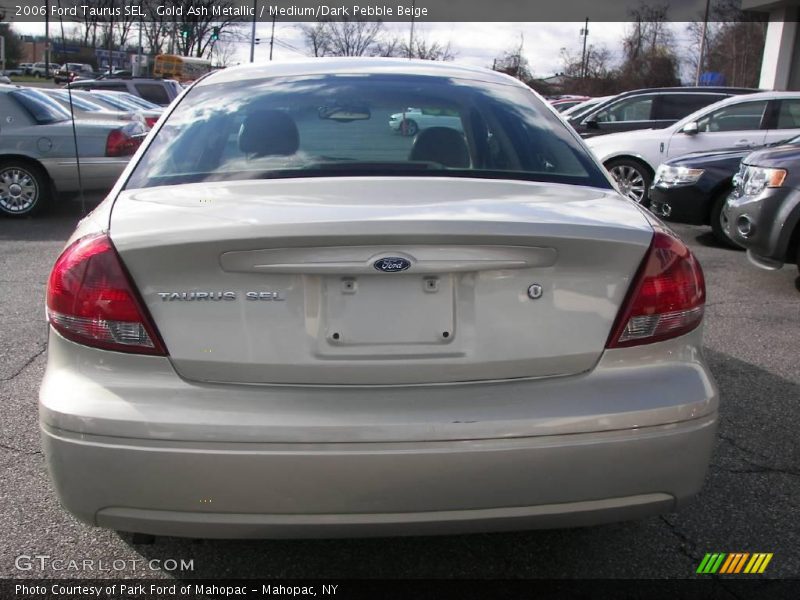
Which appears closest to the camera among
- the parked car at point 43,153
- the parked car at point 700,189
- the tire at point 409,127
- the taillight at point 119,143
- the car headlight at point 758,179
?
the tire at point 409,127

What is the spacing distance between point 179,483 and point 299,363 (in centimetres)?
43

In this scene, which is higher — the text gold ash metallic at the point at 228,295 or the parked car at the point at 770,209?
the text gold ash metallic at the point at 228,295

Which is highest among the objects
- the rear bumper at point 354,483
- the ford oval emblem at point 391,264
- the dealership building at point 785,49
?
the dealership building at point 785,49

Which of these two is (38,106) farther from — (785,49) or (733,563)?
(785,49)

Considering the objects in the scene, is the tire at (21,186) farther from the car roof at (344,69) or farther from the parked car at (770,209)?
the parked car at (770,209)

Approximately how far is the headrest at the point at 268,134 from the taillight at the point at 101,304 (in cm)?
75

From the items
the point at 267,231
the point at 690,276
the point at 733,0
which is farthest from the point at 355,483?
the point at 733,0

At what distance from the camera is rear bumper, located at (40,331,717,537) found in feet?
6.72

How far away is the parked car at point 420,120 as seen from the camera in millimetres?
3021

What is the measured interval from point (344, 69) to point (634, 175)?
8.69 meters

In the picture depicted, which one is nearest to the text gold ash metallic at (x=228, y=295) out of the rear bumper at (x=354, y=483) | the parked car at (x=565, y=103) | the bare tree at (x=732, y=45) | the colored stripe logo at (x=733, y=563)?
the rear bumper at (x=354, y=483)

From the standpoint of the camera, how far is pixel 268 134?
2.84 metres

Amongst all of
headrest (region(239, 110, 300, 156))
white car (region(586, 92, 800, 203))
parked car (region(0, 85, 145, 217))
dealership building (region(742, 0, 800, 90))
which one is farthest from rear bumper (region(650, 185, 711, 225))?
dealership building (region(742, 0, 800, 90))

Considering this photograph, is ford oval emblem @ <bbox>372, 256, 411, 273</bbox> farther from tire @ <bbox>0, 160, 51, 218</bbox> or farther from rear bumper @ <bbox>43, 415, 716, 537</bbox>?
tire @ <bbox>0, 160, 51, 218</bbox>
